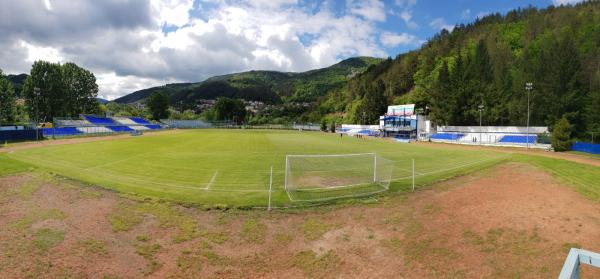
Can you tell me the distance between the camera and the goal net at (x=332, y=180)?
16422 mm

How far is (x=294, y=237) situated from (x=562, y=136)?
51.1 metres

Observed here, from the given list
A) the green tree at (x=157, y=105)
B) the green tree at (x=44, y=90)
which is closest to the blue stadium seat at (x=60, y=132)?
the green tree at (x=44, y=90)

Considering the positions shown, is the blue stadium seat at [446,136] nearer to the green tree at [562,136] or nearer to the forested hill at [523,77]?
the forested hill at [523,77]

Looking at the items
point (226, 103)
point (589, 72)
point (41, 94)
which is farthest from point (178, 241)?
point (226, 103)

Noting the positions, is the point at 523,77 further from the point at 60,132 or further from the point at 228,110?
the point at 228,110

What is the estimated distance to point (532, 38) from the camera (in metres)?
108

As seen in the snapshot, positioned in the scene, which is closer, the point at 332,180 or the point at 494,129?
the point at 332,180

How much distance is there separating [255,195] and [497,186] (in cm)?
1346

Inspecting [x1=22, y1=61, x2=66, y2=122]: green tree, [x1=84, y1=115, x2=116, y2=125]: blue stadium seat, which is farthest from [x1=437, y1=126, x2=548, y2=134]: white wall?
[x1=22, y1=61, x2=66, y2=122]: green tree

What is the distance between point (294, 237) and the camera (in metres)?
11.1

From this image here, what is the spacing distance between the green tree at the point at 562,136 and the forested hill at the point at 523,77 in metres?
10.7

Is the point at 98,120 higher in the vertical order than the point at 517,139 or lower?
higher

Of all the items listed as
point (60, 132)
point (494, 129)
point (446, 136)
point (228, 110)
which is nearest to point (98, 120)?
point (60, 132)

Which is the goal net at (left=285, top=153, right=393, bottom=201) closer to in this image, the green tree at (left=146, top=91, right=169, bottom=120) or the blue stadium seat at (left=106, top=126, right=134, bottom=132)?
the blue stadium seat at (left=106, top=126, right=134, bottom=132)
